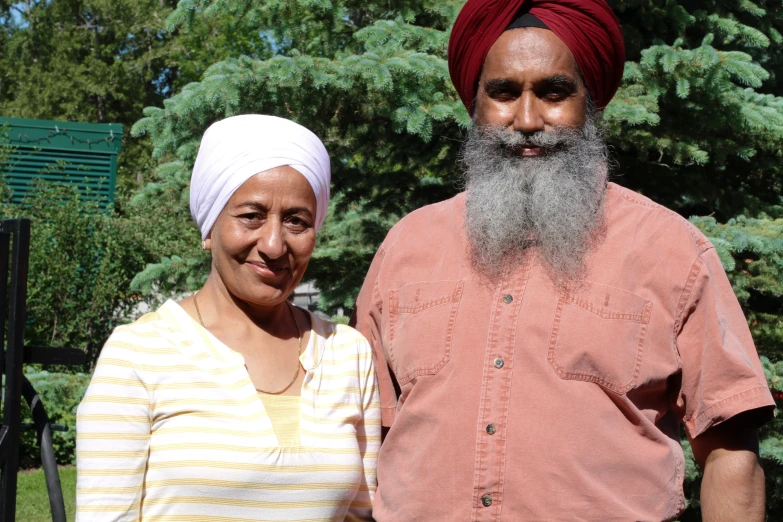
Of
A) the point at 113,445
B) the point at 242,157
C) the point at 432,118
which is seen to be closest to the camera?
the point at 113,445

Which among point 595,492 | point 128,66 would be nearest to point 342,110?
point 595,492

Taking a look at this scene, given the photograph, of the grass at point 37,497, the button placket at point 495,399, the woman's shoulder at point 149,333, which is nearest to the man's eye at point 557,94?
the button placket at point 495,399

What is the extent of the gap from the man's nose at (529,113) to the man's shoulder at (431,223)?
12.9 inches

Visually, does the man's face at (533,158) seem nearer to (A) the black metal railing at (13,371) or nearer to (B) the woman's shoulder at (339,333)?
(B) the woman's shoulder at (339,333)

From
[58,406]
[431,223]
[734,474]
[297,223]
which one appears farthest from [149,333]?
[58,406]

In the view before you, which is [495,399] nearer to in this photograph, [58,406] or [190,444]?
[190,444]

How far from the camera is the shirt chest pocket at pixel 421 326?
2.46 m

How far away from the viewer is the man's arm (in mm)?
2299

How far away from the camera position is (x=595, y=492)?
87.5 inches

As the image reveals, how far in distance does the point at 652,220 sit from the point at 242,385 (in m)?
1.19

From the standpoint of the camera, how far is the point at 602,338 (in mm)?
2322

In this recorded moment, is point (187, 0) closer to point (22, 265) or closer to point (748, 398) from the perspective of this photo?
point (22, 265)

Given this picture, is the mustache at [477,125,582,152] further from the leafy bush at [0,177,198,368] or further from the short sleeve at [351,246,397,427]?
the leafy bush at [0,177,198,368]

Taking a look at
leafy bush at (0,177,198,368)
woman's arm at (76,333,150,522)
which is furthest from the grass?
woman's arm at (76,333,150,522)
